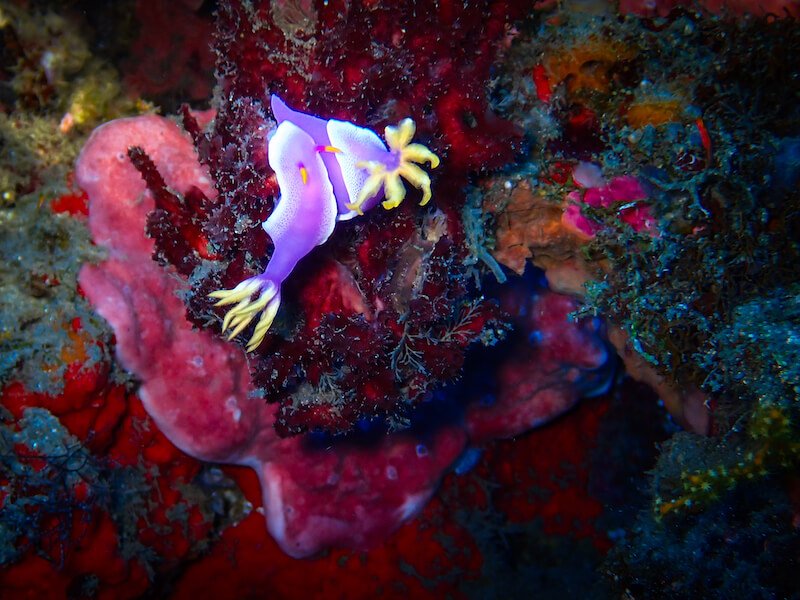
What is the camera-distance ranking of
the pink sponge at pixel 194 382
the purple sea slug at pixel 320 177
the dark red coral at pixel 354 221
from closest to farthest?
the purple sea slug at pixel 320 177 → the dark red coral at pixel 354 221 → the pink sponge at pixel 194 382

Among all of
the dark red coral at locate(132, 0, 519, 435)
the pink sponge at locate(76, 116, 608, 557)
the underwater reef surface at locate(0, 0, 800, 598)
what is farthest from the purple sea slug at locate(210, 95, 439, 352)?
the pink sponge at locate(76, 116, 608, 557)

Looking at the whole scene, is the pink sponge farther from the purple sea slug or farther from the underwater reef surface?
the purple sea slug

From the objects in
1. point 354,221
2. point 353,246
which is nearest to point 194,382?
point 353,246

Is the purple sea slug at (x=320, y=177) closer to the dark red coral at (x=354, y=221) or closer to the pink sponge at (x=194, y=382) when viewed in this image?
the dark red coral at (x=354, y=221)

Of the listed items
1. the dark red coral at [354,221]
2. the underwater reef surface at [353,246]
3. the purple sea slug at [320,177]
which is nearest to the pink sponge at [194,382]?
the underwater reef surface at [353,246]

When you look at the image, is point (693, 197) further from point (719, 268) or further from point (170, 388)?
point (170, 388)
